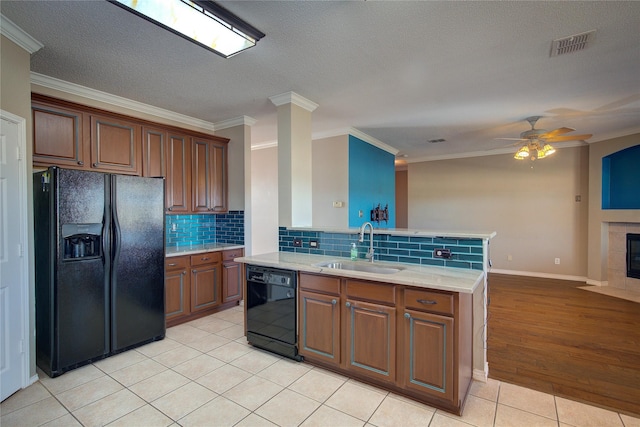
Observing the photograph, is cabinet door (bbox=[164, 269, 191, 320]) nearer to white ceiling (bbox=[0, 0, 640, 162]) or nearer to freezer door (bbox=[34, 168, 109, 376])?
freezer door (bbox=[34, 168, 109, 376])

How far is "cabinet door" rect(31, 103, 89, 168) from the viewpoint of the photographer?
2674 mm

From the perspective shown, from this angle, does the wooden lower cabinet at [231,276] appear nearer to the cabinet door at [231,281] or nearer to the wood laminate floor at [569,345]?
Answer: the cabinet door at [231,281]

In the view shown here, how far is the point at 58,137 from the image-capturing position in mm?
2797

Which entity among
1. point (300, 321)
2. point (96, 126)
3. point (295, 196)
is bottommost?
point (300, 321)

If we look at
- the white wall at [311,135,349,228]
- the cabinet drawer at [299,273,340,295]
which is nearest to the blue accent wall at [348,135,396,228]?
the white wall at [311,135,349,228]

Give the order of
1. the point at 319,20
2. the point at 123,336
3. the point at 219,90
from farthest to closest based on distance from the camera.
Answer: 1. the point at 219,90
2. the point at 123,336
3. the point at 319,20

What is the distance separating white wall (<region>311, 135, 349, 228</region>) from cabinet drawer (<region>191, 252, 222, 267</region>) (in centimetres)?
190

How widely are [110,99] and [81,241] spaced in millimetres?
1731

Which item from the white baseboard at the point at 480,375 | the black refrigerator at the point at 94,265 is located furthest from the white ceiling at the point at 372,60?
the white baseboard at the point at 480,375

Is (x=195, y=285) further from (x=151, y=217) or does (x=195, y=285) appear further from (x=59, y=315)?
(x=59, y=315)

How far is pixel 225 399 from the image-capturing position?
212cm

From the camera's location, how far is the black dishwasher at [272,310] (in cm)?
264

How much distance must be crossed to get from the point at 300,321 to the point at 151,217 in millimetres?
1771

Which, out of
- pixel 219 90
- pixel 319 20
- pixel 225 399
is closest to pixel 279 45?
pixel 319 20
